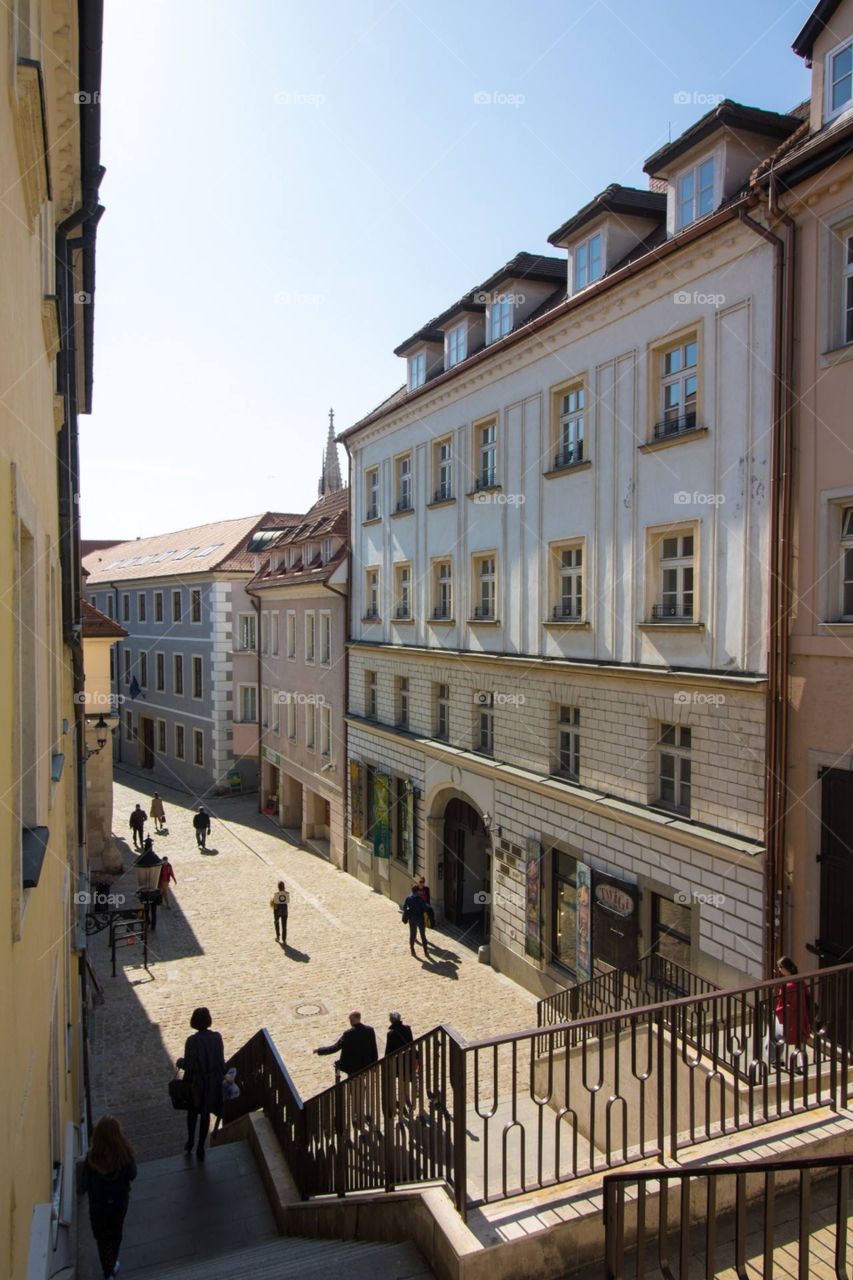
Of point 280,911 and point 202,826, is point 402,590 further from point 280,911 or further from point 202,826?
point 202,826

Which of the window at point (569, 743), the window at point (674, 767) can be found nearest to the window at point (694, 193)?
the window at point (674, 767)

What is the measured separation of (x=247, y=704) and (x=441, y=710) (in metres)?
18.8

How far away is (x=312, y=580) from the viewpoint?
28.2m

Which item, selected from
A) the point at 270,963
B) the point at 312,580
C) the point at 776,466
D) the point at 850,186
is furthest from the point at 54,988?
the point at 312,580

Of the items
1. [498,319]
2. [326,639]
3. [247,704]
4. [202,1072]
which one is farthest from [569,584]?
[247,704]

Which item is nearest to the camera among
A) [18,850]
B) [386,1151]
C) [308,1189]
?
[18,850]

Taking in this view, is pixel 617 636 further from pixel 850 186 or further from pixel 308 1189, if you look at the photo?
pixel 308 1189

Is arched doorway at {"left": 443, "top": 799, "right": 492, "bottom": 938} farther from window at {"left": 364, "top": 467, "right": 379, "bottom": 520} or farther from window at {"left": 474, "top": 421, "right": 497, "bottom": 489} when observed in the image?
window at {"left": 364, "top": 467, "right": 379, "bottom": 520}

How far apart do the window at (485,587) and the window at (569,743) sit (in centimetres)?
321

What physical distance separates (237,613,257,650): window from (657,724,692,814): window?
2638 cm

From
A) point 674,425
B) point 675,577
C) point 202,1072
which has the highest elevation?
point 674,425

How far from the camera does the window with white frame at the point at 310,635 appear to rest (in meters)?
29.9

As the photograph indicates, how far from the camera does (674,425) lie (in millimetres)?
13258

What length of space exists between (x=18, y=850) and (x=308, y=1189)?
5.51m
